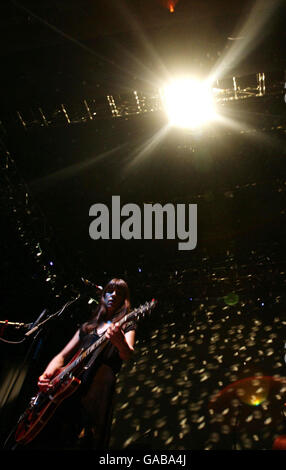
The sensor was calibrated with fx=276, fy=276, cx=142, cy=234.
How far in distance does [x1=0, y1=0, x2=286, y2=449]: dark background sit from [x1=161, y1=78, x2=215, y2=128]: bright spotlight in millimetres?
117

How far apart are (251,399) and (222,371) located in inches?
12.0

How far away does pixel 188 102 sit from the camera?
2.66 m

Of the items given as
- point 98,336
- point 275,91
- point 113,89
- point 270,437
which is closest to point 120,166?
point 113,89

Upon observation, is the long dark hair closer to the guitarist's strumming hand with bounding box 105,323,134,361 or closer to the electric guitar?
the electric guitar

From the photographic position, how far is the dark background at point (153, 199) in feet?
6.84

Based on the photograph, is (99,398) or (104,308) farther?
(104,308)

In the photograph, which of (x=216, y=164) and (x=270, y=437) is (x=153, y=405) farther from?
(x=216, y=164)

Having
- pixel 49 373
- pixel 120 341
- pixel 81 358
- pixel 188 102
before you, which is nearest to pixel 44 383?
pixel 49 373

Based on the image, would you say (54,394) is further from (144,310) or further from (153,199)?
(153,199)

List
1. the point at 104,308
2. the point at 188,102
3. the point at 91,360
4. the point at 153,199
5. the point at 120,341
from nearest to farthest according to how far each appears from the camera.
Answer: the point at 120,341, the point at 91,360, the point at 104,308, the point at 188,102, the point at 153,199

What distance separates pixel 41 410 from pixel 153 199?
93.4 inches

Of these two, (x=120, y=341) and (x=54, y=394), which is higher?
(x=120, y=341)

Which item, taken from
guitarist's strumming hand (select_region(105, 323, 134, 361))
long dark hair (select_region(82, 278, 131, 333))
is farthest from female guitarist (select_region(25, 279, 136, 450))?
long dark hair (select_region(82, 278, 131, 333))

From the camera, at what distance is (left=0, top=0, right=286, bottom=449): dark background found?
6.84ft
